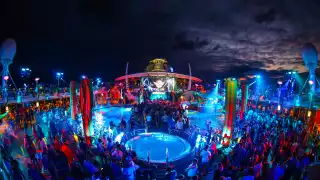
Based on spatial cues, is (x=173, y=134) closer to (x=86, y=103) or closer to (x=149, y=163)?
(x=149, y=163)

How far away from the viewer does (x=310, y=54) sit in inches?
730

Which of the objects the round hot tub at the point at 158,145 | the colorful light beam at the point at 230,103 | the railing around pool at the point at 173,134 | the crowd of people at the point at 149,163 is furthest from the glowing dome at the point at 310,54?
the round hot tub at the point at 158,145

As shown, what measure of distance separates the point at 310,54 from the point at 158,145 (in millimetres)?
18562

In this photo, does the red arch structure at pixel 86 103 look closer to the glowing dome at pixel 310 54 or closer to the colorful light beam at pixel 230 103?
the colorful light beam at pixel 230 103

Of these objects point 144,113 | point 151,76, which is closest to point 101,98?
point 151,76

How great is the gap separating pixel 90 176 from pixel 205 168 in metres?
3.47

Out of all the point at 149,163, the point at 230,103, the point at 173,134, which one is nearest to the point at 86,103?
the point at 149,163

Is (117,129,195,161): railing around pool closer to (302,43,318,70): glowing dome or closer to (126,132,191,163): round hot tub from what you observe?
(126,132,191,163): round hot tub

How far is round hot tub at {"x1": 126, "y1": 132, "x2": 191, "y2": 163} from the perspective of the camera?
8430 mm

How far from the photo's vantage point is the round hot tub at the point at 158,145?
843 cm

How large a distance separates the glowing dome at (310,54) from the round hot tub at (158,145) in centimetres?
1708

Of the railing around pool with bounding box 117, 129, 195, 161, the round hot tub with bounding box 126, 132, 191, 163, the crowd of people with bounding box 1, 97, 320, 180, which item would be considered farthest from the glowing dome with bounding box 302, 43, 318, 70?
the round hot tub with bounding box 126, 132, 191, 163

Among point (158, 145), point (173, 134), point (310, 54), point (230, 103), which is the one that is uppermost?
point (310, 54)

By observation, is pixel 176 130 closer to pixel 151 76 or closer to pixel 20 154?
pixel 20 154
